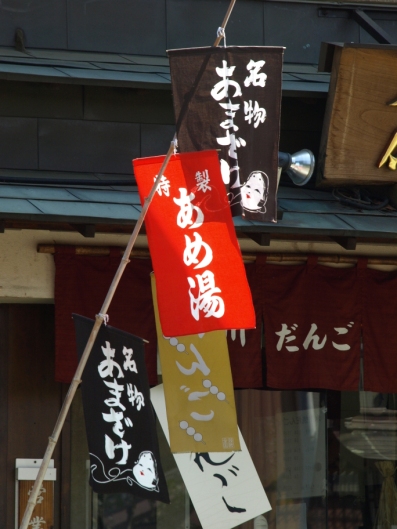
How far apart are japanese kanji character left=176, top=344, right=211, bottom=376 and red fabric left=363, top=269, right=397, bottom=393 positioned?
1.95 m

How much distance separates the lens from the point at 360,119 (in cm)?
846

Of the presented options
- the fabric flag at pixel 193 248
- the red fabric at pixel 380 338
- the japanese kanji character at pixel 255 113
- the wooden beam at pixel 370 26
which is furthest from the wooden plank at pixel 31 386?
the wooden beam at pixel 370 26

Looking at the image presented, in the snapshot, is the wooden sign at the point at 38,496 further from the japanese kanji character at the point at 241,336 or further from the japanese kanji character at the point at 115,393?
the japanese kanji character at the point at 241,336

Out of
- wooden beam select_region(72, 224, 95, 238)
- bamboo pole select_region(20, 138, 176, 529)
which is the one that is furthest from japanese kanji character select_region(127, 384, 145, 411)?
wooden beam select_region(72, 224, 95, 238)

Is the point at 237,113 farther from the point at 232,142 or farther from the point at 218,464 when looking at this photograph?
the point at 218,464

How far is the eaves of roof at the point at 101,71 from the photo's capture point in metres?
8.52

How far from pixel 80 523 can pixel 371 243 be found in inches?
155

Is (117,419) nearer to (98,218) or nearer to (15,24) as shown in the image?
(98,218)

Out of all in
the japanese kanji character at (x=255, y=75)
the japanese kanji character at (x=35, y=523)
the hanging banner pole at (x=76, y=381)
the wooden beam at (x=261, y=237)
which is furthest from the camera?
the japanese kanji character at (x=35, y=523)

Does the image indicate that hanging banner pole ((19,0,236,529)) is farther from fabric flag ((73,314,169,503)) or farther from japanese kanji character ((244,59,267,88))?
japanese kanji character ((244,59,267,88))

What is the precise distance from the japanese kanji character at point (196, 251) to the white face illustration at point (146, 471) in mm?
1581

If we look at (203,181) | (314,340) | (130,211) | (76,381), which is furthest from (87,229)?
(314,340)

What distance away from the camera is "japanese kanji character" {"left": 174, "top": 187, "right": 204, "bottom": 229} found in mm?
6688

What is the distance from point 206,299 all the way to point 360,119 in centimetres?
288
